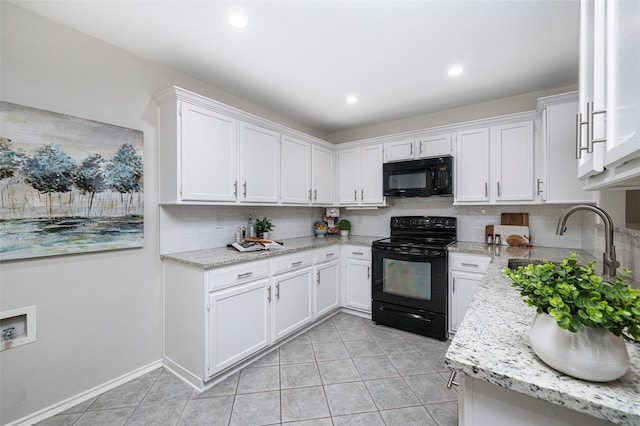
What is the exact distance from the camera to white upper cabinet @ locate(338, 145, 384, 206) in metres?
3.55

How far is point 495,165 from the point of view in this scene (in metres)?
2.84

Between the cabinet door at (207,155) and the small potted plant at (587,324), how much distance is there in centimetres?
227

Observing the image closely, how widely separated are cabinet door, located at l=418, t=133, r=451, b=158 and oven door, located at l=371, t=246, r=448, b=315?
1.17m

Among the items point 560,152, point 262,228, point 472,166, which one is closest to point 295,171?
point 262,228

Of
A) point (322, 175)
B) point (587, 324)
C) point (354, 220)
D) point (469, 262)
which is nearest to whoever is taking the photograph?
point (587, 324)

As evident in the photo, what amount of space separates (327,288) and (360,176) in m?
1.55

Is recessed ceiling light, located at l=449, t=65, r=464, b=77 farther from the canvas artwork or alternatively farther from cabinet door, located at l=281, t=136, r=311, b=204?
the canvas artwork

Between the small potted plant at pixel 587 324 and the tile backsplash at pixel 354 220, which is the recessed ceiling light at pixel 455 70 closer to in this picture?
the tile backsplash at pixel 354 220

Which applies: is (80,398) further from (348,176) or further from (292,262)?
(348,176)

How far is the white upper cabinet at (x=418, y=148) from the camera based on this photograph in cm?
310

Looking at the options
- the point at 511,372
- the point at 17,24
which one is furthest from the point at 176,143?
the point at 511,372

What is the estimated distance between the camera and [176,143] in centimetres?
214

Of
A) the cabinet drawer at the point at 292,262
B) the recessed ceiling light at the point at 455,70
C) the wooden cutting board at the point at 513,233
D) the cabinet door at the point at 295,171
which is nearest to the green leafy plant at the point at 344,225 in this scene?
the cabinet door at the point at 295,171

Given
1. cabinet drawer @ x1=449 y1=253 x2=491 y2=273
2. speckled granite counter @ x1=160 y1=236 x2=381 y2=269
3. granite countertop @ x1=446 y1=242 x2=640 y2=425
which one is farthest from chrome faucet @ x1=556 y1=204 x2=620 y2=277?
speckled granite counter @ x1=160 y1=236 x2=381 y2=269
